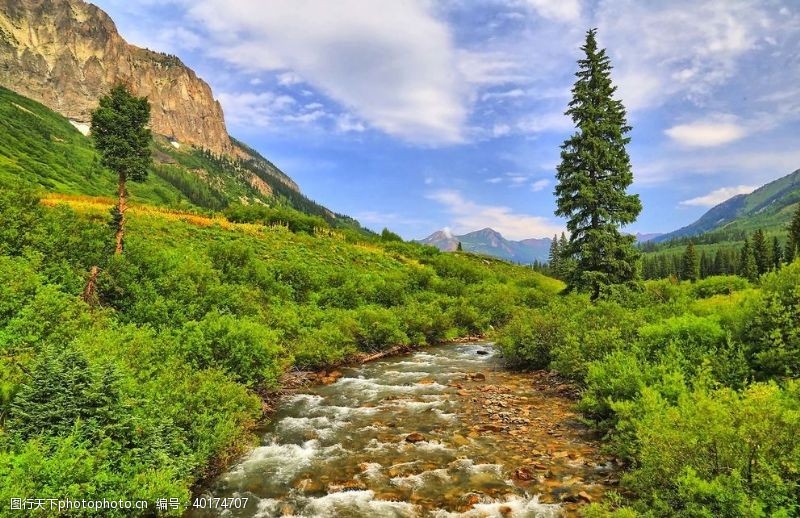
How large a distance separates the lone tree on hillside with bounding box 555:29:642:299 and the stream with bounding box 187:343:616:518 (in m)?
12.1

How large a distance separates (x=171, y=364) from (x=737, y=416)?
1288cm

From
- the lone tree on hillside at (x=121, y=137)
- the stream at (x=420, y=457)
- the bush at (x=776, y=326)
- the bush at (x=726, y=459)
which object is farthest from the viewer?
the lone tree on hillside at (x=121, y=137)

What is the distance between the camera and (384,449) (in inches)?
472

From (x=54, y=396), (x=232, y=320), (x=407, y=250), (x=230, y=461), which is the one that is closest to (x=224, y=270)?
(x=232, y=320)

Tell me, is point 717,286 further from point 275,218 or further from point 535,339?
point 275,218

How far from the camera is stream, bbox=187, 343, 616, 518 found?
356 inches

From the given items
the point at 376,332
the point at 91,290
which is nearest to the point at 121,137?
the point at 91,290

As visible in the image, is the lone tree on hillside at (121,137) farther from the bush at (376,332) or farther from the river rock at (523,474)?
the river rock at (523,474)

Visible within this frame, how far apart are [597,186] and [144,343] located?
25.7 meters

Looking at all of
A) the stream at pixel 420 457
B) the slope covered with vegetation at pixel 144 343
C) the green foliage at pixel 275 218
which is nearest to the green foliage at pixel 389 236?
the green foliage at pixel 275 218

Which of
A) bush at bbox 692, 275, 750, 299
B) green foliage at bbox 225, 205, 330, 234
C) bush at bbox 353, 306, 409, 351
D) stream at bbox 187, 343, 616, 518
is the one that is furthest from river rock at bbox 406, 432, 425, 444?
green foliage at bbox 225, 205, 330, 234

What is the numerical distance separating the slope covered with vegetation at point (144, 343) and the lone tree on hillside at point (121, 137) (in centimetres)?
232

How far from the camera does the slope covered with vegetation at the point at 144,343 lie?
7.45 meters

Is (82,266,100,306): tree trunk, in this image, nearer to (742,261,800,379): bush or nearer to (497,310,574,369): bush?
(497,310,574,369): bush
